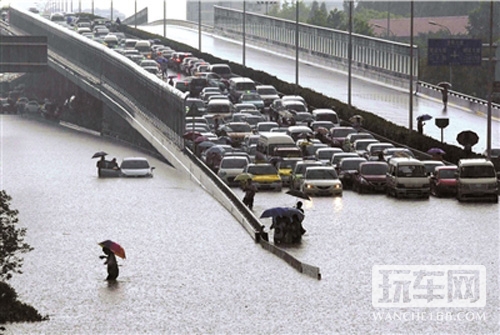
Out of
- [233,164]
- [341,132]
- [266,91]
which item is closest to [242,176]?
[233,164]

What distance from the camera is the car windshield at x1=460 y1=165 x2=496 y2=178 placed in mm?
61969

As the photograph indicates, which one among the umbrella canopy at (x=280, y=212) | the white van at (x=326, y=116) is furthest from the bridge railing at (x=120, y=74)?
the umbrella canopy at (x=280, y=212)

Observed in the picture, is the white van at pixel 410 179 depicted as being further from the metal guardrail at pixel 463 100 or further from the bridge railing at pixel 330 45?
the bridge railing at pixel 330 45

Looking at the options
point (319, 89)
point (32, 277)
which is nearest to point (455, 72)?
point (319, 89)

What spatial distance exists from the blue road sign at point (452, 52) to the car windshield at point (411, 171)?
35.6m

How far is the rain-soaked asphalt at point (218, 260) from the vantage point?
121 feet

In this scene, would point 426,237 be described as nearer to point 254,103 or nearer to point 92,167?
point 92,167

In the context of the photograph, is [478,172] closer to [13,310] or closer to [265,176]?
[265,176]

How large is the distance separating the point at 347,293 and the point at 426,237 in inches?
480

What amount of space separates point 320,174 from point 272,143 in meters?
10.9

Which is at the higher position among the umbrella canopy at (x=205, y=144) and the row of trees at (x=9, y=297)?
the row of trees at (x=9, y=297)

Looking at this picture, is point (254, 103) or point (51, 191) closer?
point (51, 191)

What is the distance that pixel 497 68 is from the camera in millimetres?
132500

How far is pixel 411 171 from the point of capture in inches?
2511
